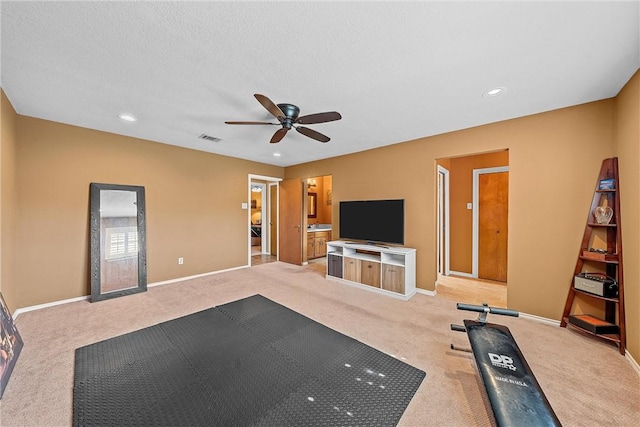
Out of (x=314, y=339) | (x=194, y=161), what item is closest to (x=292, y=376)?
(x=314, y=339)

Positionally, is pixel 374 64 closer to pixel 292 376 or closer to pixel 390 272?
pixel 292 376

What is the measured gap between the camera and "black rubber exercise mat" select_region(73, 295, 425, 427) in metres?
1.55

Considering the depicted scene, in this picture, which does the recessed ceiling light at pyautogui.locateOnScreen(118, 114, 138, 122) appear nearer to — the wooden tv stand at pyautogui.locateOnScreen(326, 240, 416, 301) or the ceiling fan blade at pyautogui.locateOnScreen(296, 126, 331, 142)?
the ceiling fan blade at pyautogui.locateOnScreen(296, 126, 331, 142)

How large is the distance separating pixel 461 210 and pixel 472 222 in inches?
12.5

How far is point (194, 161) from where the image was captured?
4703 mm

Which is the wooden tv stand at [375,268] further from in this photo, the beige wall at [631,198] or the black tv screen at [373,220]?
the beige wall at [631,198]

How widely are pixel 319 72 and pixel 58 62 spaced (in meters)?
2.16

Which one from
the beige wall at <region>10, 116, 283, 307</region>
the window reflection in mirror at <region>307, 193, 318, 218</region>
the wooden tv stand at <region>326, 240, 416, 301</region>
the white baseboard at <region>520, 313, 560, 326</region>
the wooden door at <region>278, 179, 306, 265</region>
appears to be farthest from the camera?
the window reflection in mirror at <region>307, 193, 318, 218</region>

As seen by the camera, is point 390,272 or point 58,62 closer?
point 58,62

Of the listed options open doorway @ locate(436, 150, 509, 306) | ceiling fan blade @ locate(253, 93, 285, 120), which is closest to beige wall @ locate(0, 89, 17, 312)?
ceiling fan blade @ locate(253, 93, 285, 120)

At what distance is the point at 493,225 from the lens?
4.52 meters

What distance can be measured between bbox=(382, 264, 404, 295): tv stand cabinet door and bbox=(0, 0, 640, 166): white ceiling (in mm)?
2219

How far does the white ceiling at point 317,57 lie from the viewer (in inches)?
57.9

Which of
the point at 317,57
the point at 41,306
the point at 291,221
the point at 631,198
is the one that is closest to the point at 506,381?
the point at 631,198
